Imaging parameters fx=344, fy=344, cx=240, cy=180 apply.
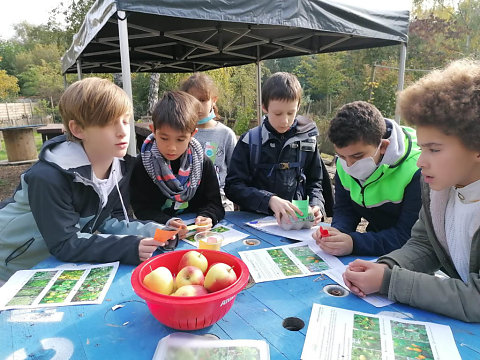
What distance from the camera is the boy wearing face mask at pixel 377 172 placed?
1.52 metres

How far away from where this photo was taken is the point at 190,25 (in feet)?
12.9

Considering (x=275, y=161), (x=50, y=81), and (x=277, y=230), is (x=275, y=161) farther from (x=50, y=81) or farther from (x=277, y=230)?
(x=50, y=81)

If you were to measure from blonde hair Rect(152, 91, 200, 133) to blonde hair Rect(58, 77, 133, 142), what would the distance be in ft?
1.05

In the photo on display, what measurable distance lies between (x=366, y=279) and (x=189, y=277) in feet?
1.95

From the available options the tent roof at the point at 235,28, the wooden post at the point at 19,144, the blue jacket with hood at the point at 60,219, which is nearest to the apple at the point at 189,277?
the blue jacket with hood at the point at 60,219

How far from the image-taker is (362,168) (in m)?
1.63

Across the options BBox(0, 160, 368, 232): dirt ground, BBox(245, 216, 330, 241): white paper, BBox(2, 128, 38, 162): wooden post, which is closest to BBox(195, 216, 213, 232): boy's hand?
BBox(245, 216, 330, 241): white paper

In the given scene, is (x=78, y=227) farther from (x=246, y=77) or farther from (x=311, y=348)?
(x=246, y=77)

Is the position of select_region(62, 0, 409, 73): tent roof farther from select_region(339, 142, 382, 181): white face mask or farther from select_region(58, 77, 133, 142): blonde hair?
select_region(339, 142, 382, 181): white face mask

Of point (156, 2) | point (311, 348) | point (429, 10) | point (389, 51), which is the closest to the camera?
point (311, 348)

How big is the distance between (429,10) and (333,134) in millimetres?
20320

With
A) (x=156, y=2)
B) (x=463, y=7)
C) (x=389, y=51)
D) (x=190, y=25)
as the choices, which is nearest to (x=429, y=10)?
(x=463, y=7)

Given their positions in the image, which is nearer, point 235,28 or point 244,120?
point 235,28

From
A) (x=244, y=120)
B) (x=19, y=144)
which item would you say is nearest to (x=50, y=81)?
(x=19, y=144)
